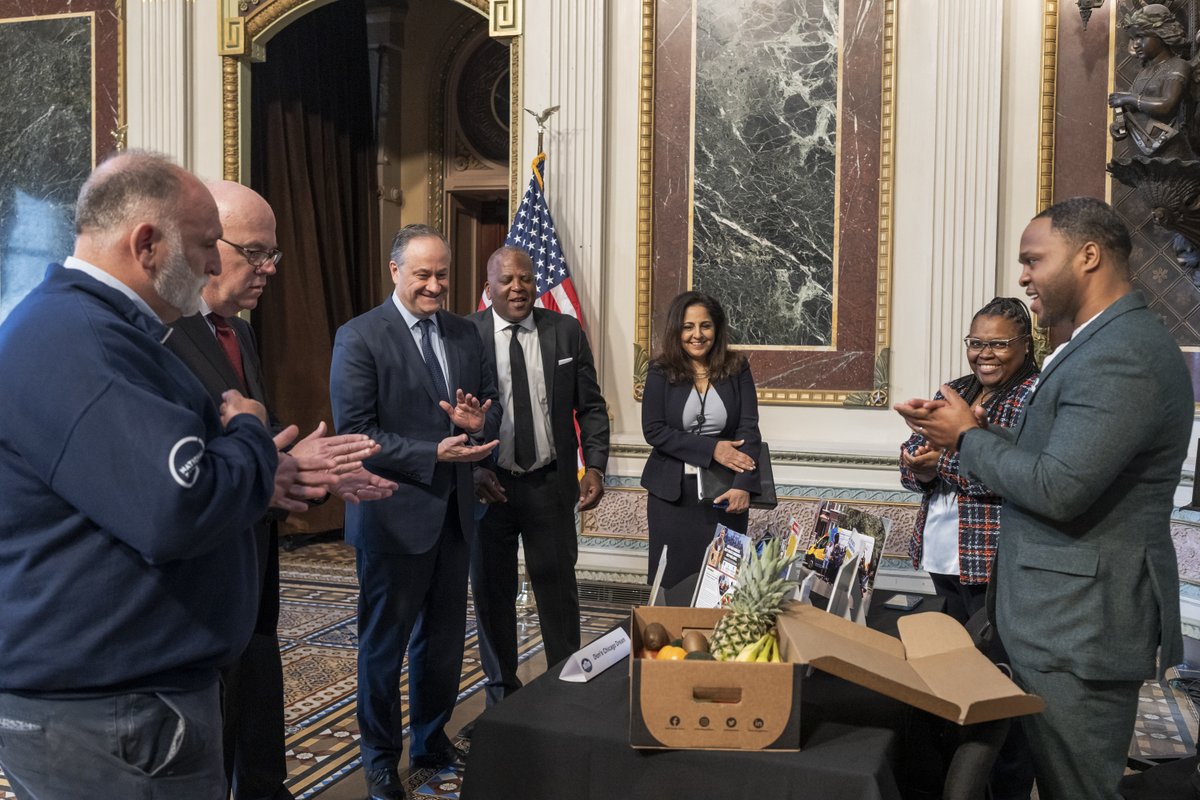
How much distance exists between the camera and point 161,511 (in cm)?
146

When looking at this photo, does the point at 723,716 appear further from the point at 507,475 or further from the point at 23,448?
the point at 507,475

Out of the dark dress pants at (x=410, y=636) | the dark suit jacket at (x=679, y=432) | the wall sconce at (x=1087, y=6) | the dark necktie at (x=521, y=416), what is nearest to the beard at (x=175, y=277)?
the dark dress pants at (x=410, y=636)

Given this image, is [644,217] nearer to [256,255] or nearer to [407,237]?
[407,237]

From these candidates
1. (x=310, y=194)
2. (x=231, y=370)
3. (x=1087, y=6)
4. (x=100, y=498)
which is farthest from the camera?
(x=310, y=194)

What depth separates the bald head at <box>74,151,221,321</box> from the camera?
1.59 metres

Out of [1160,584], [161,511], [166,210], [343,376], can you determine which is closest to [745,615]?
[1160,584]

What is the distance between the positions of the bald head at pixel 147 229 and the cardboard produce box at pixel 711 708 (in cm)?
93

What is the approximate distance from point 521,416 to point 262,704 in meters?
1.46

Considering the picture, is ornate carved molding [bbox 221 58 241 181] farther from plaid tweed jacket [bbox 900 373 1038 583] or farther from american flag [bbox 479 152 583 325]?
plaid tweed jacket [bbox 900 373 1038 583]

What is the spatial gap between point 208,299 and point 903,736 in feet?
5.84

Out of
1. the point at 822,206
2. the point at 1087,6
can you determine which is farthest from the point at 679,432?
the point at 1087,6

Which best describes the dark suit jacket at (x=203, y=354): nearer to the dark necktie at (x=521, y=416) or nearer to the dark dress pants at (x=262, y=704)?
the dark dress pants at (x=262, y=704)

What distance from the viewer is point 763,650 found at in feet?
6.44

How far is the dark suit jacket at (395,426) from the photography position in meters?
3.11
